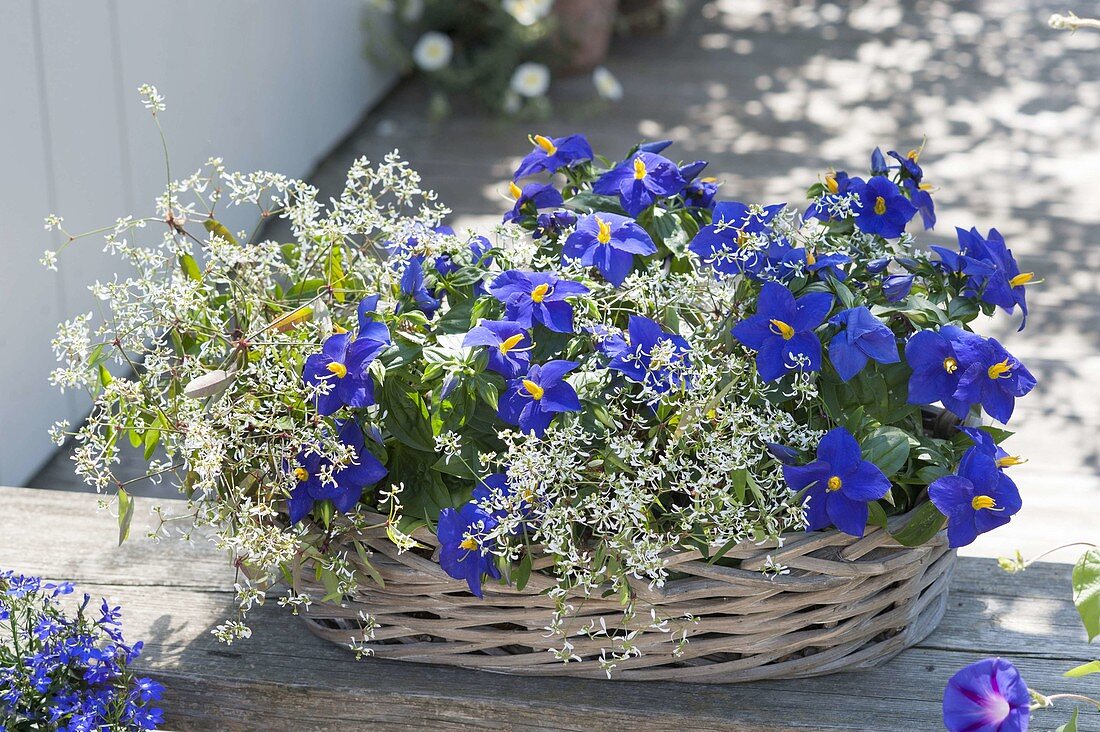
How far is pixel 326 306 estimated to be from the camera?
1.09 metres

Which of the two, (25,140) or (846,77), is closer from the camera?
(25,140)

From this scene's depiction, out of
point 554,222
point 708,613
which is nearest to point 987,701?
point 708,613

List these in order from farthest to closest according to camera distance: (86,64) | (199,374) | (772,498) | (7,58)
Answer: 1. (86,64)
2. (7,58)
3. (199,374)
4. (772,498)

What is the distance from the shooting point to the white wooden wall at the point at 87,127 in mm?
2127

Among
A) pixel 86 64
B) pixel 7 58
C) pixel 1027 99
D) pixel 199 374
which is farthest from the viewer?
pixel 1027 99

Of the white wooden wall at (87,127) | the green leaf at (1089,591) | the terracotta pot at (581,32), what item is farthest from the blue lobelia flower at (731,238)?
the terracotta pot at (581,32)

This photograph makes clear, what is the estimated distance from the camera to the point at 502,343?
2.90 ft

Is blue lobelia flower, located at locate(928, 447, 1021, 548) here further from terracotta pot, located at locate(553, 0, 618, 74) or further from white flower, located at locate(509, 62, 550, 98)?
terracotta pot, located at locate(553, 0, 618, 74)

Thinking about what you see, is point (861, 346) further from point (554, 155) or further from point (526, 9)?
point (526, 9)

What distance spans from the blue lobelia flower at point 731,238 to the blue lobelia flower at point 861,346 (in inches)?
4.4

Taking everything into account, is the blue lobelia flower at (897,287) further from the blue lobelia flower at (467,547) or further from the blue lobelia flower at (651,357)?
the blue lobelia flower at (467,547)

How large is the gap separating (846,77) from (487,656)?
4.21m

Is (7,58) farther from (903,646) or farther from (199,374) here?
(903,646)

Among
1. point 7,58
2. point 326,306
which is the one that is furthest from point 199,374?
point 7,58
